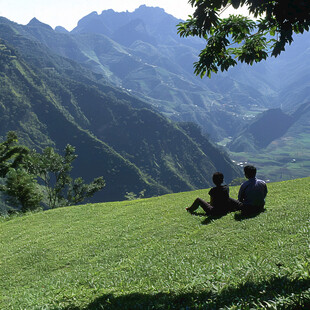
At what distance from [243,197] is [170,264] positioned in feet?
18.8

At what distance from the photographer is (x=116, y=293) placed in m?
8.12

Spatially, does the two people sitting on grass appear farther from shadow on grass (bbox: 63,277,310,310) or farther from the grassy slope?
shadow on grass (bbox: 63,277,310,310)

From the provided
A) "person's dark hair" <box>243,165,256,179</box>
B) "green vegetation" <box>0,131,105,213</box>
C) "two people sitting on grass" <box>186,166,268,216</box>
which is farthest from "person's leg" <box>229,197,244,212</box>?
"green vegetation" <box>0,131,105,213</box>

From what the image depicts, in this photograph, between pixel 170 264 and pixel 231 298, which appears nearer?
pixel 231 298

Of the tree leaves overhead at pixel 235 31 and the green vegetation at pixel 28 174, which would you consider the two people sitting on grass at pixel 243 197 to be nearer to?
the tree leaves overhead at pixel 235 31

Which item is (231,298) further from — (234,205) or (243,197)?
(234,205)

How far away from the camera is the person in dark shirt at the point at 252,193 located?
13.0 metres

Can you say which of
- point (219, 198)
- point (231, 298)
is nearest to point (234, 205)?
point (219, 198)

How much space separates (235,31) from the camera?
9.98 m

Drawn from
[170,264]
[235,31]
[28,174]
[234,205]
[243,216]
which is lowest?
[170,264]

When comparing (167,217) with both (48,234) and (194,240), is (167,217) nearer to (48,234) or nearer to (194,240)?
(194,240)

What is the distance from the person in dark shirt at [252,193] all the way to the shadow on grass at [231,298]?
6.69 m

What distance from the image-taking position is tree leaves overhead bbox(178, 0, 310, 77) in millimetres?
7855

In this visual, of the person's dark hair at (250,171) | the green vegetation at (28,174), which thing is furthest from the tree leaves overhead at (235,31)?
the green vegetation at (28,174)
